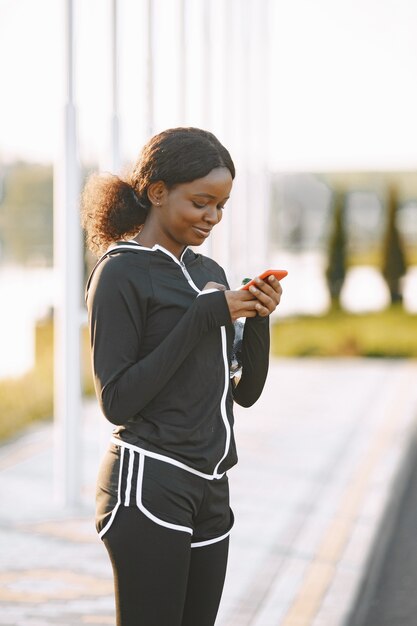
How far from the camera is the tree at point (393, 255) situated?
20.0m

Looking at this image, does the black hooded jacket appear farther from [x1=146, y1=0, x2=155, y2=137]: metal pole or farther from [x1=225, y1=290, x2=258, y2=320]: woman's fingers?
[x1=146, y1=0, x2=155, y2=137]: metal pole

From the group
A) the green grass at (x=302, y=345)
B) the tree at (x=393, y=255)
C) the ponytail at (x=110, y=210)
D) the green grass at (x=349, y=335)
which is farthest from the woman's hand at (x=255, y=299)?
the tree at (x=393, y=255)

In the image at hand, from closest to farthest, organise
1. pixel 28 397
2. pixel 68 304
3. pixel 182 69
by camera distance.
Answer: pixel 68 304 < pixel 182 69 < pixel 28 397

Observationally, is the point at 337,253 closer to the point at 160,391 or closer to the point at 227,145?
the point at 227,145

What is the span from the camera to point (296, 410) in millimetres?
9828

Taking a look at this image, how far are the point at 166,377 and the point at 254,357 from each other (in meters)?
0.28

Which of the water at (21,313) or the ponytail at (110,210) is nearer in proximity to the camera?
the ponytail at (110,210)

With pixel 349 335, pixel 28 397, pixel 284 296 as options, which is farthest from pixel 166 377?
pixel 284 296

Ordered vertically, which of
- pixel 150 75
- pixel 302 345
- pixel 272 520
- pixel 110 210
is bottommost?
pixel 302 345

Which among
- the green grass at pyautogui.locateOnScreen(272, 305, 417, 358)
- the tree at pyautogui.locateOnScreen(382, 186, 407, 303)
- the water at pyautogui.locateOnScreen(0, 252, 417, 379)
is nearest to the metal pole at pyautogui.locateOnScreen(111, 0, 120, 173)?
the water at pyautogui.locateOnScreen(0, 252, 417, 379)

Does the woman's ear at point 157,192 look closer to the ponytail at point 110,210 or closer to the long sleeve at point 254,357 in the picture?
the ponytail at point 110,210

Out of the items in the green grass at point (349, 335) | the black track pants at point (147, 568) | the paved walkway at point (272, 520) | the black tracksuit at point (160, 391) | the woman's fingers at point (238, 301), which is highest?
the woman's fingers at point (238, 301)

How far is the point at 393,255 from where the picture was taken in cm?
2052

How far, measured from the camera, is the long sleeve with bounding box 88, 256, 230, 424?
210cm
